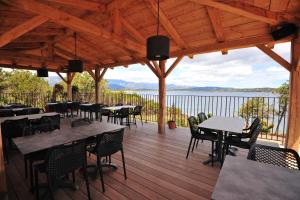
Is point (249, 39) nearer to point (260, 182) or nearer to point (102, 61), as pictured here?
point (260, 182)

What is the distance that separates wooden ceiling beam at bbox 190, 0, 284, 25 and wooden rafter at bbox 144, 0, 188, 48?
1.33 meters

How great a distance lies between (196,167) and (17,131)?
12.5ft

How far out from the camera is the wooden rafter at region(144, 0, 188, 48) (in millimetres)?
3973

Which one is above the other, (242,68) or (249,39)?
(242,68)

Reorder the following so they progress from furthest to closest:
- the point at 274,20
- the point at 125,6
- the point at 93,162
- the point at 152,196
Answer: the point at 125,6 → the point at 93,162 → the point at 274,20 → the point at 152,196

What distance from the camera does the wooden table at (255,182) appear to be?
3.66 feet

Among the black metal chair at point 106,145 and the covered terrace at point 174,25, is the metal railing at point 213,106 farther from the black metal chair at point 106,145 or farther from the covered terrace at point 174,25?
the black metal chair at point 106,145

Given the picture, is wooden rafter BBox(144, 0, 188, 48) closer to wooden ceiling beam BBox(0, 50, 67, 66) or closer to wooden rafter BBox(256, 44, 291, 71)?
wooden rafter BBox(256, 44, 291, 71)

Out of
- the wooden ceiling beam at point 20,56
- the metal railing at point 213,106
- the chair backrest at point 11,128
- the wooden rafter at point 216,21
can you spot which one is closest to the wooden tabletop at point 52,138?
the chair backrest at point 11,128

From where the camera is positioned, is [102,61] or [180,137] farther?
[102,61]

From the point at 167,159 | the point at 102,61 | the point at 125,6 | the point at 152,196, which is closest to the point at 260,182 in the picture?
the point at 152,196

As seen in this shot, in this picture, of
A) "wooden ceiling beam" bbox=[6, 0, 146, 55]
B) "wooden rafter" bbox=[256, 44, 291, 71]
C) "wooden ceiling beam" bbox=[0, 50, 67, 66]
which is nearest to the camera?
"wooden ceiling beam" bbox=[6, 0, 146, 55]

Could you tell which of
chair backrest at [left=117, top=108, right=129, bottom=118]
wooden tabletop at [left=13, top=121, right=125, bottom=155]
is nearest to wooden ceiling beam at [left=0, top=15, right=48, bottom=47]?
wooden tabletop at [left=13, top=121, right=125, bottom=155]

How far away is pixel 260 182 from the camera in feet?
4.24
